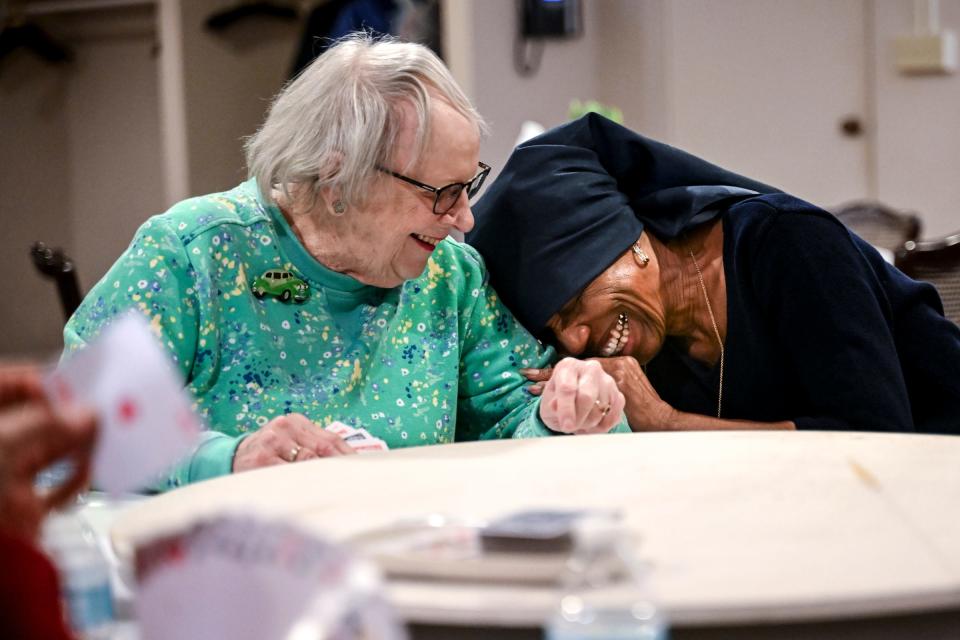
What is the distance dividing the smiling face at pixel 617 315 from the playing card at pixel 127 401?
138cm

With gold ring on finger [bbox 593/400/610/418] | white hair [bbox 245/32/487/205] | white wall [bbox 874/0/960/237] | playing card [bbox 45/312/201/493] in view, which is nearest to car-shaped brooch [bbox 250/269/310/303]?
white hair [bbox 245/32/487/205]

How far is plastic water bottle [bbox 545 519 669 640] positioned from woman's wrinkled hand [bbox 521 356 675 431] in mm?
1080

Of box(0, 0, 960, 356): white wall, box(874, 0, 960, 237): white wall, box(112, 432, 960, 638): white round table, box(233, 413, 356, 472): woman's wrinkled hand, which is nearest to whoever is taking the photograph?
box(112, 432, 960, 638): white round table

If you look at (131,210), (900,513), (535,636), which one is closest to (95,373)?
(535,636)

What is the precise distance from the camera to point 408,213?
192 cm

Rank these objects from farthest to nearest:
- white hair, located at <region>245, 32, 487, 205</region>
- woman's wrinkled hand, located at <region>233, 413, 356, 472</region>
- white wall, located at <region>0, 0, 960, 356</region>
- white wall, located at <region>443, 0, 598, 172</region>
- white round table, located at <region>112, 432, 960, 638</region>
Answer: white wall, located at <region>0, 0, 960, 356</region>
white wall, located at <region>443, 0, 598, 172</region>
white hair, located at <region>245, 32, 487, 205</region>
woman's wrinkled hand, located at <region>233, 413, 356, 472</region>
white round table, located at <region>112, 432, 960, 638</region>

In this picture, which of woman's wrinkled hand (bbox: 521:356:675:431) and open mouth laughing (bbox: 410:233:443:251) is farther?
woman's wrinkled hand (bbox: 521:356:675:431)

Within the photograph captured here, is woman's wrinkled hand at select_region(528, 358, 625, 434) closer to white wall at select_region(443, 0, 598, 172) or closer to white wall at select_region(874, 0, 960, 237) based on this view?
white wall at select_region(443, 0, 598, 172)

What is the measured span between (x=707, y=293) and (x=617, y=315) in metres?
0.17

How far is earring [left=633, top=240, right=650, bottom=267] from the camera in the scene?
6.98 feet

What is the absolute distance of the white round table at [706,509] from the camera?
2.85 feet

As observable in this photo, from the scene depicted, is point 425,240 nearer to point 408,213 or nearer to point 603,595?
point 408,213

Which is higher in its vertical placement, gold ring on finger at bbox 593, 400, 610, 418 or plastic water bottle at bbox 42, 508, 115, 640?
plastic water bottle at bbox 42, 508, 115, 640

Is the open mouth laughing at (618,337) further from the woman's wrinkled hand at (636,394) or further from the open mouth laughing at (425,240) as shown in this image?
the open mouth laughing at (425,240)
